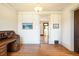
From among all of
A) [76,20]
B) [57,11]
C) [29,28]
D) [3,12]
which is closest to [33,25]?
[29,28]

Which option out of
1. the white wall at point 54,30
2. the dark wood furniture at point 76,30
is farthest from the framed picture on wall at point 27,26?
the dark wood furniture at point 76,30

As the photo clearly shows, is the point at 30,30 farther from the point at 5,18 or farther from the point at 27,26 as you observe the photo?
the point at 5,18

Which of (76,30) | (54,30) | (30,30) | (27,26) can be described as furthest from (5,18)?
(54,30)

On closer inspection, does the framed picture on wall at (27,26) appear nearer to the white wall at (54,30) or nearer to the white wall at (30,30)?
the white wall at (30,30)

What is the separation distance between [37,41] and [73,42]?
10.7 feet

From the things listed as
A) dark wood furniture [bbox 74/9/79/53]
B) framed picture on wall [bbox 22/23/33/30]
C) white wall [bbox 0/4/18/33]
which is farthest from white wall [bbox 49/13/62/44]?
white wall [bbox 0/4/18/33]

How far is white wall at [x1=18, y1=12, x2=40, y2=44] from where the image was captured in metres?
8.74

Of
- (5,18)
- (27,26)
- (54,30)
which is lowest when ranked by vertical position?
(54,30)

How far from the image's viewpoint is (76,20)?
584 centimetres

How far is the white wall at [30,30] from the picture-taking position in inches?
344

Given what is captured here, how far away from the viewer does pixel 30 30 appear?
8.88 metres

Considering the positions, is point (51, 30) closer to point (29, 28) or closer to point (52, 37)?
point (52, 37)

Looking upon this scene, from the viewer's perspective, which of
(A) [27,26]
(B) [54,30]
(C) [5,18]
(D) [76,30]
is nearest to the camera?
(D) [76,30]

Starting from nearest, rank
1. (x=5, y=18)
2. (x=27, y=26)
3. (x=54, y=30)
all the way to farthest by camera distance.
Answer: (x=5, y=18) < (x=54, y=30) < (x=27, y=26)
